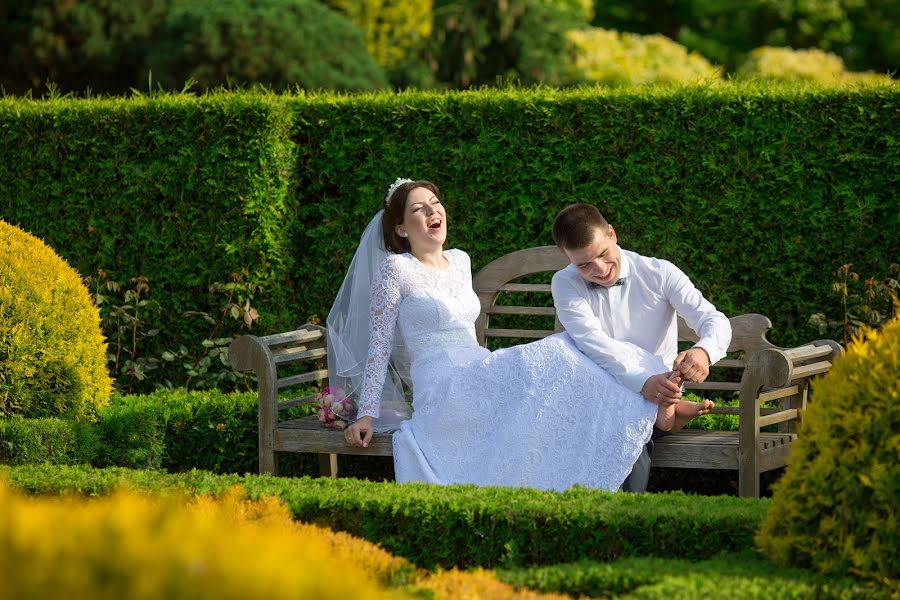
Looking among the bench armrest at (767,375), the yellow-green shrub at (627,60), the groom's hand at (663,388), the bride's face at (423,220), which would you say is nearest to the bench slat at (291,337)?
the bride's face at (423,220)

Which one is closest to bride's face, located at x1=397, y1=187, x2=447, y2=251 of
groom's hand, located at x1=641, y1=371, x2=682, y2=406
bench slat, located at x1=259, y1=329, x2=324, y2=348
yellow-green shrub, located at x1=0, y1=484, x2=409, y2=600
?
Result: bench slat, located at x1=259, y1=329, x2=324, y2=348

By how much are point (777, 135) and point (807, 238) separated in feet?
1.86

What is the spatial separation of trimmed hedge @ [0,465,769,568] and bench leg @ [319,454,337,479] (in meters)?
1.50

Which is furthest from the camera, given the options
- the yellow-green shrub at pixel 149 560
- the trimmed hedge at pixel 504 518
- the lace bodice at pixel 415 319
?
the lace bodice at pixel 415 319

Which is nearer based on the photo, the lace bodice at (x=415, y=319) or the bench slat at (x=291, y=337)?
the lace bodice at (x=415, y=319)

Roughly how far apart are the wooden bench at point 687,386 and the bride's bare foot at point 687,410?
6 centimetres

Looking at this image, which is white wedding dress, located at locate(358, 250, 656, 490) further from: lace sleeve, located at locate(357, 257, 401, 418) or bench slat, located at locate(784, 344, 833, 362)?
bench slat, located at locate(784, 344, 833, 362)

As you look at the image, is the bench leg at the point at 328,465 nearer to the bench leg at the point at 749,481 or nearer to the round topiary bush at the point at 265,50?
the bench leg at the point at 749,481

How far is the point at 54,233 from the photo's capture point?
7.29m

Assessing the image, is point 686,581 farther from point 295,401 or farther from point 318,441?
point 295,401

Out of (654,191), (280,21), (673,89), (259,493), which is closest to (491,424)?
(259,493)

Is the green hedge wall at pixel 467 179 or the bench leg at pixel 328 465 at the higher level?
the green hedge wall at pixel 467 179

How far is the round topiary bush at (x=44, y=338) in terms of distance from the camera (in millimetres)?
5141

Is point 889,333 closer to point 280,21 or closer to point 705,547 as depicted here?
point 705,547
